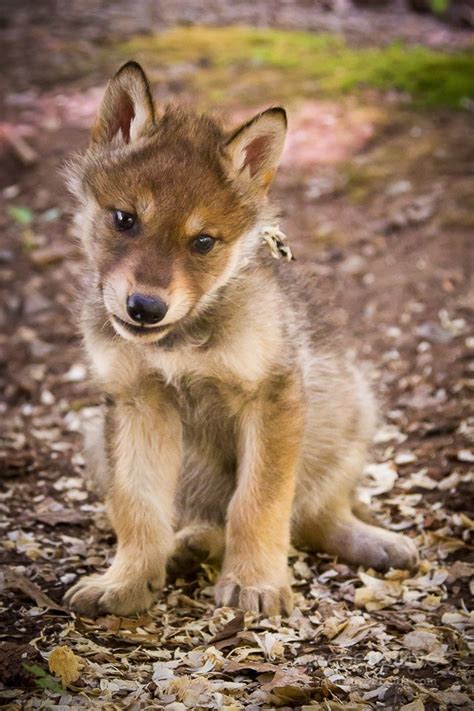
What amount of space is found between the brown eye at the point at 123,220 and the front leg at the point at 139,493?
2.29 feet

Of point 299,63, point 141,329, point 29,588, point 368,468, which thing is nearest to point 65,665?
point 29,588

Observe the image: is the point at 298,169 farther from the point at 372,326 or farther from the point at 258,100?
the point at 372,326

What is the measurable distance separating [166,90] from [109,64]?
1237mm

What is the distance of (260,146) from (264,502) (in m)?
1.47

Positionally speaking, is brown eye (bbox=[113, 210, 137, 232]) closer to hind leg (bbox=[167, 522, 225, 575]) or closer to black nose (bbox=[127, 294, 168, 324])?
black nose (bbox=[127, 294, 168, 324])

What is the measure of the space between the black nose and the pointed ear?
2.55 feet

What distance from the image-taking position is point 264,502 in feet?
13.3

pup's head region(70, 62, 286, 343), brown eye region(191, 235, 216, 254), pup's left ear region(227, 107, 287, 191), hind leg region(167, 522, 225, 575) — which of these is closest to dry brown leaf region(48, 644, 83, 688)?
hind leg region(167, 522, 225, 575)

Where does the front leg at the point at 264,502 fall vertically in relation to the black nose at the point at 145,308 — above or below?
below

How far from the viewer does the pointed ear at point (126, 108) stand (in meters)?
3.86

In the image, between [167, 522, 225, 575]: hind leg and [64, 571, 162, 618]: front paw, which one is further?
[167, 522, 225, 575]: hind leg

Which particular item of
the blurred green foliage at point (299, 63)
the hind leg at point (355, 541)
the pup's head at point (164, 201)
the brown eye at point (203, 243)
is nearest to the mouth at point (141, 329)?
the pup's head at point (164, 201)

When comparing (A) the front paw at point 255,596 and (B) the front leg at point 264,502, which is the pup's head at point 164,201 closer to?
(B) the front leg at point 264,502

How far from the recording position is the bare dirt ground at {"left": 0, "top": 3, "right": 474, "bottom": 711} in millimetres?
3447
